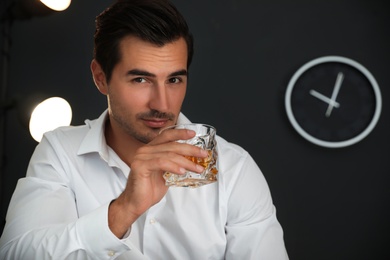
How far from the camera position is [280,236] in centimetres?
185

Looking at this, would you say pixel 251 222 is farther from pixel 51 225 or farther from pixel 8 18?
pixel 8 18

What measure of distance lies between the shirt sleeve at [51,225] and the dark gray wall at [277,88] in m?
1.82

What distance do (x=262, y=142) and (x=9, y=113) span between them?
5.89 ft

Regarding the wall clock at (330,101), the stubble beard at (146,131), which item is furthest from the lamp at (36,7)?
the wall clock at (330,101)

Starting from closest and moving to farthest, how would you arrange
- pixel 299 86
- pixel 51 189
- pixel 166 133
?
pixel 166 133, pixel 51 189, pixel 299 86

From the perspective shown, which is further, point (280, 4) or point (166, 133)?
point (280, 4)

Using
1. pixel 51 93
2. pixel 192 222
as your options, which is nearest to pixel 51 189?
pixel 192 222

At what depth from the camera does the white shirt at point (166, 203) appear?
→ 5.93 feet

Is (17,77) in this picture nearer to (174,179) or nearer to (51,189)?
(51,189)

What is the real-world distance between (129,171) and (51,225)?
1.25 feet

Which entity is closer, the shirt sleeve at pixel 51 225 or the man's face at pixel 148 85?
the shirt sleeve at pixel 51 225

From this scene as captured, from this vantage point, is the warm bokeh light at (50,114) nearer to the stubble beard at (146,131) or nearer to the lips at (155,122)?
the stubble beard at (146,131)

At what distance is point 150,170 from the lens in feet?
4.66

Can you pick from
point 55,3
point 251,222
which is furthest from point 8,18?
point 251,222
